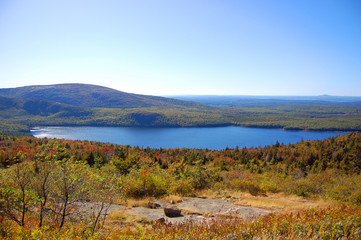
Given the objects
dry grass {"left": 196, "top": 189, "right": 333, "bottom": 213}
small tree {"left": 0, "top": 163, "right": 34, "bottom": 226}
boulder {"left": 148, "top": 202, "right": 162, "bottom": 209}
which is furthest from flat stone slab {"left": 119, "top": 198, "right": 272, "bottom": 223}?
small tree {"left": 0, "top": 163, "right": 34, "bottom": 226}

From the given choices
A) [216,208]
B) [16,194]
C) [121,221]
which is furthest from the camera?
[216,208]

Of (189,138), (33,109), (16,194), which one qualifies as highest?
(16,194)

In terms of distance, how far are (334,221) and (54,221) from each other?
27.2 feet

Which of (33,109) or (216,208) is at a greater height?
(33,109)

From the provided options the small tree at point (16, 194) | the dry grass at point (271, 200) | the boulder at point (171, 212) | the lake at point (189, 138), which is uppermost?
the small tree at point (16, 194)

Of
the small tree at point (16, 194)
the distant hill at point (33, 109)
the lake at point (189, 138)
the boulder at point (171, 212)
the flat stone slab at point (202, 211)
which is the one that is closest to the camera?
the small tree at point (16, 194)

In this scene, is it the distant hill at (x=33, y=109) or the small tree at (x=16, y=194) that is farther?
the distant hill at (x=33, y=109)

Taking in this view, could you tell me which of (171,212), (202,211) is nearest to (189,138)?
(202,211)

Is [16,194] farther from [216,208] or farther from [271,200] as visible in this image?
[271,200]

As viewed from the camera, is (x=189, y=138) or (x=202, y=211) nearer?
(x=202, y=211)

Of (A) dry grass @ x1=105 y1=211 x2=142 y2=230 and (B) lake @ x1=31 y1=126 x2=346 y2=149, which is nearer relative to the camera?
(A) dry grass @ x1=105 y1=211 x2=142 y2=230

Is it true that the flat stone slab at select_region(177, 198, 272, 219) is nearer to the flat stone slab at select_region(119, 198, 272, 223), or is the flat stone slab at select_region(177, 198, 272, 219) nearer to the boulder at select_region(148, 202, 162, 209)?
the flat stone slab at select_region(119, 198, 272, 223)

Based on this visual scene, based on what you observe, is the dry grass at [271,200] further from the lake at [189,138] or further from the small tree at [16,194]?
the lake at [189,138]

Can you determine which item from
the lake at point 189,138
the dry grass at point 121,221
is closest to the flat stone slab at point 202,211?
the dry grass at point 121,221
